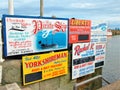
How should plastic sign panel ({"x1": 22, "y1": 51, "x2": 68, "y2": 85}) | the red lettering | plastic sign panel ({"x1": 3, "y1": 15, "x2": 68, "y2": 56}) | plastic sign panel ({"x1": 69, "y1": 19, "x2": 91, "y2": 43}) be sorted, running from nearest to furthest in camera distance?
plastic sign panel ({"x1": 3, "y1": 15, "x2": 68, "y2": 56}) < plastic sign panel ({"x1": 22, "y1": 51, "x2": 68, "y2": 85}) < the red lettering < plastic sign panel ({"x1": 69, "y1": 19, "x2": 91, "y2": 43})

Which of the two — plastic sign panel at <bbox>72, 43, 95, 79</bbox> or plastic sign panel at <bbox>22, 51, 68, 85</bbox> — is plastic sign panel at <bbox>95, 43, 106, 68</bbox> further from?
plastic sign panel at <bbox>22, 51, 68, 85</bbox>

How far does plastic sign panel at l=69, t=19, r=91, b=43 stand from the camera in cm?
812

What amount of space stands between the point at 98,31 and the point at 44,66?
11.7ft

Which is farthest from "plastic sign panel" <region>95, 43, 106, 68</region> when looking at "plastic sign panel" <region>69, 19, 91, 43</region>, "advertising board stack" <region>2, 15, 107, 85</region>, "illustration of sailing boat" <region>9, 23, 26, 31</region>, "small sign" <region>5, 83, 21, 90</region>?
"small sign" <region>5, 83, 21, 90</region>

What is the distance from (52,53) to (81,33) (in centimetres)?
187

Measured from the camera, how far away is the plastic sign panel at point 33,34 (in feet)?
19.9

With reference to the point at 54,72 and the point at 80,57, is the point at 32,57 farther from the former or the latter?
the point at 80,57

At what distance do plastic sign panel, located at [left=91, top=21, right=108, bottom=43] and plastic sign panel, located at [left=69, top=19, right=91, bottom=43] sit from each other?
1.14 ft

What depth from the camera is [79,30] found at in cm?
856

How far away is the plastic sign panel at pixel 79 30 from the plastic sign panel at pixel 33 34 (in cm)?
30

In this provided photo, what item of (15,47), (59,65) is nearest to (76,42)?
(59,65)

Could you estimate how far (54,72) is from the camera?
740 centimetres

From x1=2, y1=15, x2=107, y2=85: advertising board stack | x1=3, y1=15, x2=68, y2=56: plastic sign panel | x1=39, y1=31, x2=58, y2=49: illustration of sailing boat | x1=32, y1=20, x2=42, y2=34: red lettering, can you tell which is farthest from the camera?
x1=39, y1=31, x2=58, y2=49: illustration of sailing boat

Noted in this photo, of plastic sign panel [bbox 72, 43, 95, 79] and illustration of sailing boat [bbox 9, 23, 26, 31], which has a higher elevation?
illustration of sailing boat [bbox 9, 23, 26, 31]
